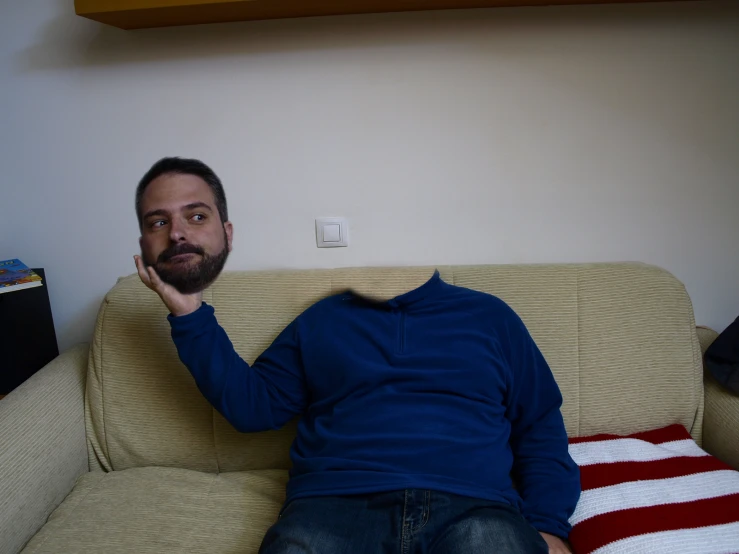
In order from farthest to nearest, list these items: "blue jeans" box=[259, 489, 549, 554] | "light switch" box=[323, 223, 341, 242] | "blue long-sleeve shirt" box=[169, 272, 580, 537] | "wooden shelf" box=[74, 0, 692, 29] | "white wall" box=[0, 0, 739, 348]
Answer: "light switch" box=[323, 223, 341, 242]
"white wall" box=[0, 0, 739, 348]
"wooden shelf" box=[74, 0, 692, 29]
"blue long-sleeve shirt" box=[169, 272, 580, 537]
"blue jeans" box=[259, 489, 549, 554]

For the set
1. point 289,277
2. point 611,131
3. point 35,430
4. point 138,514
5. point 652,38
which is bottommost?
point 138,514

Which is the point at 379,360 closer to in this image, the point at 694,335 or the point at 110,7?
the point at 694,335

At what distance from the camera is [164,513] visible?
1055mm

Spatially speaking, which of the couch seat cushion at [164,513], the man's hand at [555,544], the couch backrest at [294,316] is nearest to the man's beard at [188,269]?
the couch backrest at [294,316]

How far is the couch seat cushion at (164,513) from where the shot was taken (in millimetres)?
983

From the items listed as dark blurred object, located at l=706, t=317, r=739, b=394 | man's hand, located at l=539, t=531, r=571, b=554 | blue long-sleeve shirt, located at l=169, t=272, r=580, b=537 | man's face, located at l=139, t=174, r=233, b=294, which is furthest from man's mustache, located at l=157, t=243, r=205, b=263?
dark blurred object, located at l=706, t=317, r=739, b=394

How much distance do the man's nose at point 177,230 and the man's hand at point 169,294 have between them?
2.8 inches

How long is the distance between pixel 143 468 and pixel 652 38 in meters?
1.52

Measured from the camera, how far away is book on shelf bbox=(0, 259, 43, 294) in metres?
1.19

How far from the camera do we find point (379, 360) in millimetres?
1019

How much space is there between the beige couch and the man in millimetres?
130

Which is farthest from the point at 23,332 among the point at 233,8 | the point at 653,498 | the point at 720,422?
the point at 720,422

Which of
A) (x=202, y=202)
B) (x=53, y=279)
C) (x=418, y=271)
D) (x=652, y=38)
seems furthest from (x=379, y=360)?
(x=652, y=38)

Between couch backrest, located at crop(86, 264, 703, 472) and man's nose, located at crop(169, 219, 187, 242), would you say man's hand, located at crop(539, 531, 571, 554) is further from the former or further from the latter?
man's nose, located at crop(169, 219, 187, 242)
